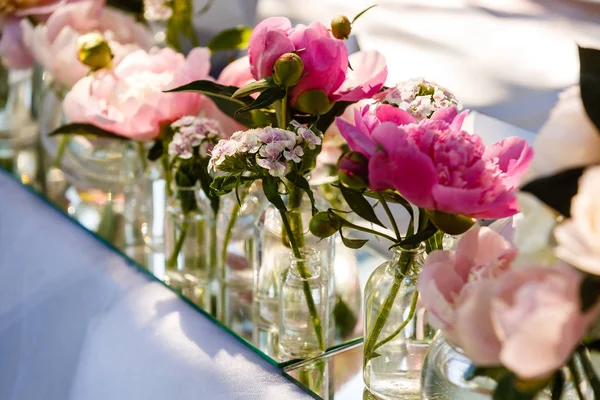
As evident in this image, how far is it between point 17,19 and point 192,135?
0.50 m

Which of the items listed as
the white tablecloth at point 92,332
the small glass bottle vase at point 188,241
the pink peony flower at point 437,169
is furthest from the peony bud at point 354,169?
the small glass bottle vase at point 188,241

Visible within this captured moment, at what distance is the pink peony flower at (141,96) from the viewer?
0.77 m

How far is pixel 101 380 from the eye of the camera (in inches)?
29.7

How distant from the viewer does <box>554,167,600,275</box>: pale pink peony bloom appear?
35 centimetres

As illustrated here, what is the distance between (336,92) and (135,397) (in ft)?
1.08

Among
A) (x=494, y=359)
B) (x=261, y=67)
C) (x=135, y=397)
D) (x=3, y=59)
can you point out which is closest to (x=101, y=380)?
(x=135, y=397)

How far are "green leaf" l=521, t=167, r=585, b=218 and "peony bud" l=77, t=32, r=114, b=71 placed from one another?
598mm

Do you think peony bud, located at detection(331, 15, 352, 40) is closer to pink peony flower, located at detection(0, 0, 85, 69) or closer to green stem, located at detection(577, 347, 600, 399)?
green stem, located at detection(577, 347, 600, 399)

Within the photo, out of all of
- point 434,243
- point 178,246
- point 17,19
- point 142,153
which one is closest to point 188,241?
point 178,246

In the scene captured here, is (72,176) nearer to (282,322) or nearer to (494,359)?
(282,322)

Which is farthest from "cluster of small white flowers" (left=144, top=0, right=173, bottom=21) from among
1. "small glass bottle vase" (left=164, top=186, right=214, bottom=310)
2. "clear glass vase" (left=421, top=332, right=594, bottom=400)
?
"clear glass vase" (left=421, top=332, right=594, bottom=400)

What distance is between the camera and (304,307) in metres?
0.69

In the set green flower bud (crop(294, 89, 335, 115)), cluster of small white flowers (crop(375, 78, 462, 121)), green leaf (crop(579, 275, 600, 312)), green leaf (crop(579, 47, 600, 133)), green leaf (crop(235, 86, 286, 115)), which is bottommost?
green flower bud (crop(294, 89, 335, 115))

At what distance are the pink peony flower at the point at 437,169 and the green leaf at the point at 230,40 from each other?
0.47 metres
